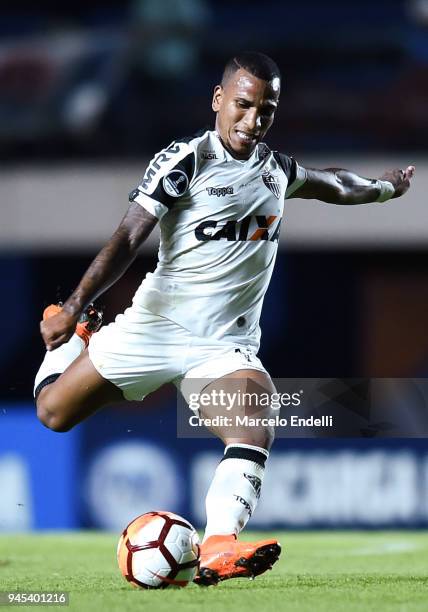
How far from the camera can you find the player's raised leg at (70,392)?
5.52 metres

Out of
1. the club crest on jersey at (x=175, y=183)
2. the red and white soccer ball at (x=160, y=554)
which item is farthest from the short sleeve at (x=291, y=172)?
the red and white soccer ball at (x=160, y=554)

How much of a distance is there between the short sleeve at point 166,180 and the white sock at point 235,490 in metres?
1.03

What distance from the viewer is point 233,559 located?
15.9 feet

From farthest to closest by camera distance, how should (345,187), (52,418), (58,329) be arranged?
(345,187), (52,418), (58,329)

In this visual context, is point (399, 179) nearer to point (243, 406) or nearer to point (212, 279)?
point (212, 279)

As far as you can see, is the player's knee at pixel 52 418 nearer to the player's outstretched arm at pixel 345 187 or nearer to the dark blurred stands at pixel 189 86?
the player's outstretched arm at pixel 345 187

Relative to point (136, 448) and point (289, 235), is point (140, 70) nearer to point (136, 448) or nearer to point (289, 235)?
point (289, 235)

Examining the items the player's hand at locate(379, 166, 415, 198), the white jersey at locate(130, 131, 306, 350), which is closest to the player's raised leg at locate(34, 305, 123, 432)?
the white jersey at locate(130, 131, 306, 350)

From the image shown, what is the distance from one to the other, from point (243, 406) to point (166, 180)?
976 millimetres

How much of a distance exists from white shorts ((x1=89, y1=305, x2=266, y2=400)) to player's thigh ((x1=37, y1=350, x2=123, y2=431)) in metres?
0.05

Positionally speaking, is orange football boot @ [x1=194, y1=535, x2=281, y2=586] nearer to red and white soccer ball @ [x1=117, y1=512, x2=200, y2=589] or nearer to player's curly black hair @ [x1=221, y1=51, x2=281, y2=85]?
red and white soccer ball @ [x1=117, y1=512, x2=200, y2=589]

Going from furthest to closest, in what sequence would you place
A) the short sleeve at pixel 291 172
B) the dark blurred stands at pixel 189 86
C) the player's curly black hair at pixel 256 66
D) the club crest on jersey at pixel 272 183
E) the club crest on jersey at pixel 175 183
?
the dark blurred stands at pixel 189 86
the short sleeve at pixel 291 172
the club crest on jersey at pixel 272 183
the player's curly black hair at pixel 256 66
the club crest on jersey at pixel 175 183

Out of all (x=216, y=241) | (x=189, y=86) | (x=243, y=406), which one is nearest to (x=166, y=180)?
(x=216, y=241)

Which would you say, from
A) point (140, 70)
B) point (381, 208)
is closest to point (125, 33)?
point (140, 70)
